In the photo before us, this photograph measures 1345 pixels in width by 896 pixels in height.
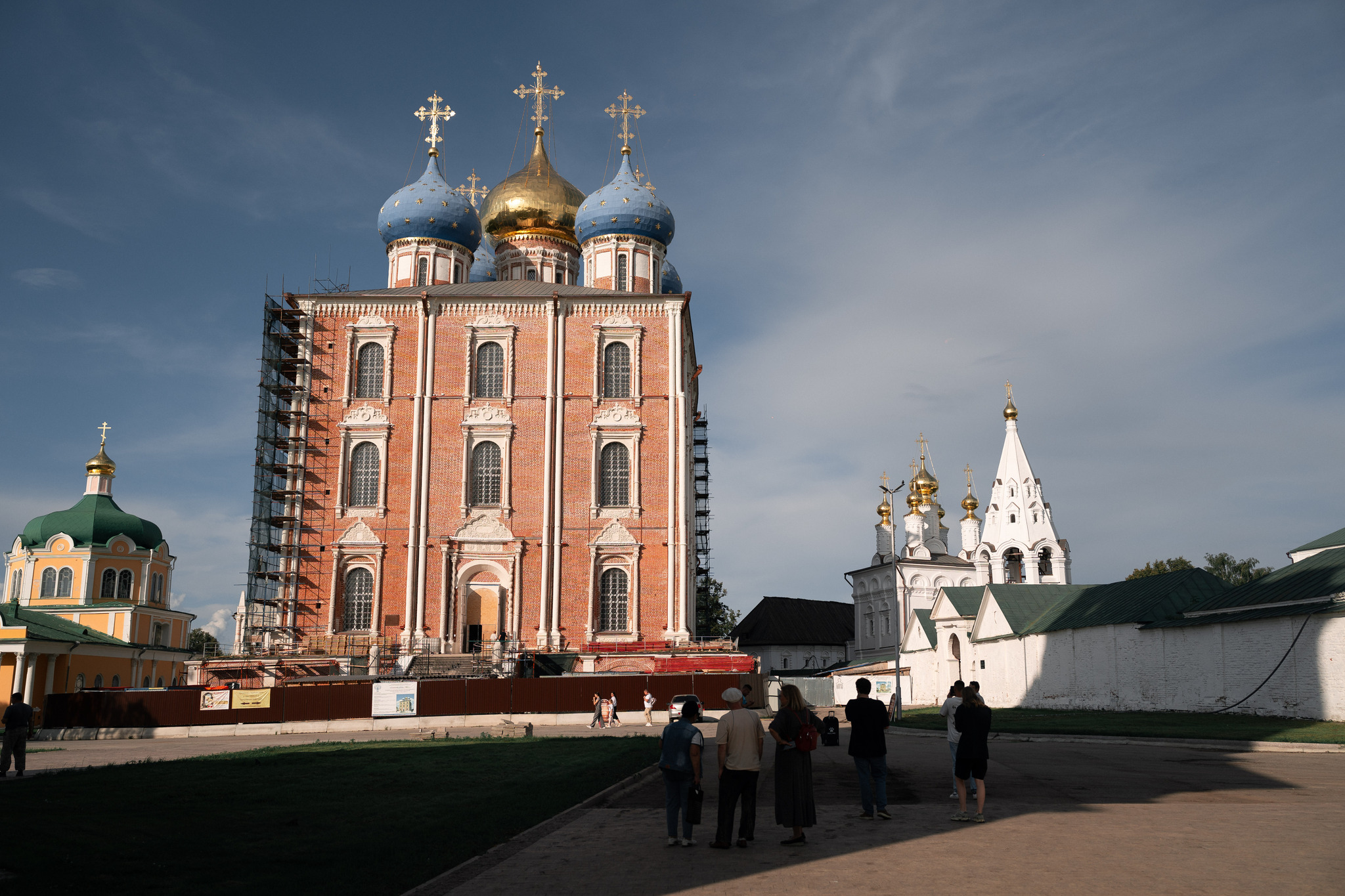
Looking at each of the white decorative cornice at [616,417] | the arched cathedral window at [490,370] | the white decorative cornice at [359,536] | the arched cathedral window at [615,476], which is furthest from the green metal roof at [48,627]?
the white decorative cornice at [616,417]

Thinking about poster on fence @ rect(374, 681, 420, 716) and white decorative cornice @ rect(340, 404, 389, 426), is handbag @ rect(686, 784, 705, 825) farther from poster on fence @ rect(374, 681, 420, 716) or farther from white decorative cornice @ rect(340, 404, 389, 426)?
white decorative cornice @ rect(340, 404, 389, 426)

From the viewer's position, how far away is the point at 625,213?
165 ft

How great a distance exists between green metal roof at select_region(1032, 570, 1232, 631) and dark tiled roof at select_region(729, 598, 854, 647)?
4104 centimetres

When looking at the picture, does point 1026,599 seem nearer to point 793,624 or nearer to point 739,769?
point 793,624

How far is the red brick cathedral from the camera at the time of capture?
4250 cm

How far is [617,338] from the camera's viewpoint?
45.4m

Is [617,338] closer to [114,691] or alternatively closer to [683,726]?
[114,691]

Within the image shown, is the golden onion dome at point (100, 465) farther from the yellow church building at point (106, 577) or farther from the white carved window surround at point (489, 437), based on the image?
the white carved window surround at point (489, 437)

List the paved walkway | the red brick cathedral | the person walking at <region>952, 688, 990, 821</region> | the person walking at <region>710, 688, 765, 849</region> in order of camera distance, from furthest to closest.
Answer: the red brick cathedral → the person walking at <region>952, 688, 990, 821</region> → the person walking at <region>710, 688, 765, 849</region> → the paved walkway

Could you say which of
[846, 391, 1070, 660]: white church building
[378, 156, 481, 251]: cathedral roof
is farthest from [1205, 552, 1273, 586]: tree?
[378, 156, 481, 251]: cathedral roof

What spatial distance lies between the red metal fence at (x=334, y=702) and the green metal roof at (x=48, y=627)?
8209 millimetres

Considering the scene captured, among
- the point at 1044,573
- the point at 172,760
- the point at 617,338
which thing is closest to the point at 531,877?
the point at 172,760

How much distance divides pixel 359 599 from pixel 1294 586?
32.1 meters

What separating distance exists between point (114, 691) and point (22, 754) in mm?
19598
